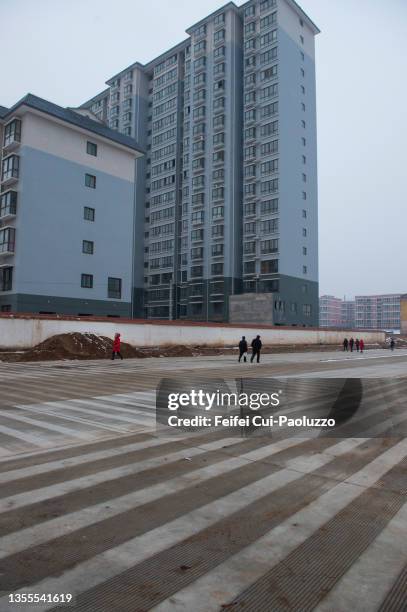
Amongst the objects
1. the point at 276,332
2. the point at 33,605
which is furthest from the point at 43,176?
the point at 33,605

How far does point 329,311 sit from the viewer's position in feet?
571

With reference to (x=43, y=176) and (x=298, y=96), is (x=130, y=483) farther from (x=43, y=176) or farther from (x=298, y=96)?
(x=298, y=96)

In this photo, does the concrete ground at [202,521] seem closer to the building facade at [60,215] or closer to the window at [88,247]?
the building facade at [60,215]

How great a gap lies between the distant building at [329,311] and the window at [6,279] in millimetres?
143369

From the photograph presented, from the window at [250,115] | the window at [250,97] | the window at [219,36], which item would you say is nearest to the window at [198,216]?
the window at [250,115]

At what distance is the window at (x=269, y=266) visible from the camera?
60719mm

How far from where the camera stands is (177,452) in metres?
5.88

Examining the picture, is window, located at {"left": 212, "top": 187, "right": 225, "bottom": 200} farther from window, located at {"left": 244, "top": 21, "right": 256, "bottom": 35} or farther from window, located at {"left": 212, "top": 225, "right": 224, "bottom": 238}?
window, located at {"left": 244, "top": 21, "right": 256, "bottom": 35}

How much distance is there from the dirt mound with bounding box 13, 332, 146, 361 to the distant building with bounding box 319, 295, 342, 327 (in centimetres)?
14906

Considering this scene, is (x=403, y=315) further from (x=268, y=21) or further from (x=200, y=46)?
(x=200, y=46)

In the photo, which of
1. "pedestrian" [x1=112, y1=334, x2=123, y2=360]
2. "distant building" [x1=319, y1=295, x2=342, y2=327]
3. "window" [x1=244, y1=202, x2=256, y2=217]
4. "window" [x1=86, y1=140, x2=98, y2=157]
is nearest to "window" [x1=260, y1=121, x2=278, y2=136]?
"window" [x1=244, y1=202, x2=256, y2=217]

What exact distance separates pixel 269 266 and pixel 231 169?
1871 centimetres

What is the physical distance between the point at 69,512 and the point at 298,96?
72.8 metres

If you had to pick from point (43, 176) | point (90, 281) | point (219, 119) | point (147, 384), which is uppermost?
point (219, 119)
